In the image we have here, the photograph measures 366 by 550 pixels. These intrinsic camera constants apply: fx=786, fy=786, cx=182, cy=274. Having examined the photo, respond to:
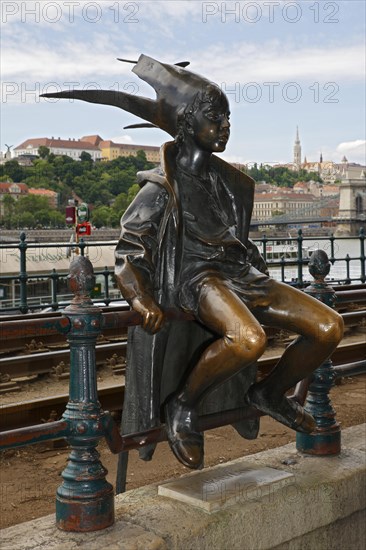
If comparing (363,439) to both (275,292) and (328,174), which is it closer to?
(275,292)

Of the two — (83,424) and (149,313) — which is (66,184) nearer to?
(149,313)

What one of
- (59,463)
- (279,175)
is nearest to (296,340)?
(59,463)

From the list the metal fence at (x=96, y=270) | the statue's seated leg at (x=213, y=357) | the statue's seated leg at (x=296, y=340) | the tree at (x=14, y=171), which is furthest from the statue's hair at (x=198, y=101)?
the tree at (x=14, y=171)

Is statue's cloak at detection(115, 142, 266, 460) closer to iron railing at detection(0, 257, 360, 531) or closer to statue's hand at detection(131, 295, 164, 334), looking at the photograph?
statue's hand at detection(131, 295, 164, 334)

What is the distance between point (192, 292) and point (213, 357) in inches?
12.1

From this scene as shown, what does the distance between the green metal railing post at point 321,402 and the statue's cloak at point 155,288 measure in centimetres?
82

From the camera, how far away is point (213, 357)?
3.21 m

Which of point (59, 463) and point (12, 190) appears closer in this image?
point (59, 463)

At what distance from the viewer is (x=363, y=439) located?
4328 millimetres

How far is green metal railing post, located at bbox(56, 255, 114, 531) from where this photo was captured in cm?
290

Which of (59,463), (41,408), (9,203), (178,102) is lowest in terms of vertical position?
(59,463)

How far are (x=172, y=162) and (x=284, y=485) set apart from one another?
1521 mm

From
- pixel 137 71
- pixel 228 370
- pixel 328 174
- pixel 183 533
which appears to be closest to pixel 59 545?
pixel 183 533

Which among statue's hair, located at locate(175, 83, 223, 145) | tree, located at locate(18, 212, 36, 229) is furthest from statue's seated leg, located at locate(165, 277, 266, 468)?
tree, located at locate(18, 212, 36, 229)
